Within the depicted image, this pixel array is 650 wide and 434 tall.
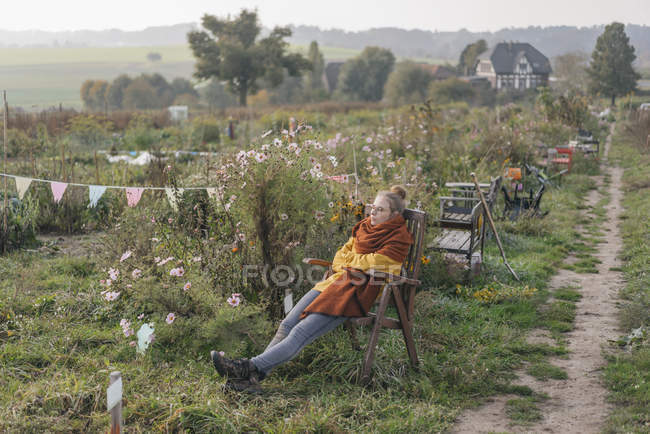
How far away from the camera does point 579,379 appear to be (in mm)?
4172

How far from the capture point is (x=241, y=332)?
4145 millimetres

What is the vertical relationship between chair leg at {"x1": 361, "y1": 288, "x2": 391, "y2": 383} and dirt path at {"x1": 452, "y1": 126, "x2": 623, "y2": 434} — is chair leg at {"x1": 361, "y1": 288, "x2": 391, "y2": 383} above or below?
above

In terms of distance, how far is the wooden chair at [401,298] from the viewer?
12.7 ft

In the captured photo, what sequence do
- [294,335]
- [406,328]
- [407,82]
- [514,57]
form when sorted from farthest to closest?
[407,82], [514,57], [406,328], [294,335]

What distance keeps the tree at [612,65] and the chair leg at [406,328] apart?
31425 mm

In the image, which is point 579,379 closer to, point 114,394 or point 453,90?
point 114,394

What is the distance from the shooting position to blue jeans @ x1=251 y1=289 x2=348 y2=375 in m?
3.65

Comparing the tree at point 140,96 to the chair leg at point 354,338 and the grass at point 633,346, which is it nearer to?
the grass at point 633,346

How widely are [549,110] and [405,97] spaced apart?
94.2 ft

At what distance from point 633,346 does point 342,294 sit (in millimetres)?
2351

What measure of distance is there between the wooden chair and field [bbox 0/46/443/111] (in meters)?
80.2

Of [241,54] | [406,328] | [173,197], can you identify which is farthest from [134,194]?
[241,54]

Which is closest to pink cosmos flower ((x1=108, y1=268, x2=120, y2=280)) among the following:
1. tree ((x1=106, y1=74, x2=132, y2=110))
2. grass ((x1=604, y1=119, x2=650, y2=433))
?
grass ((x1=604, y1=119, x2=650, y2=433))

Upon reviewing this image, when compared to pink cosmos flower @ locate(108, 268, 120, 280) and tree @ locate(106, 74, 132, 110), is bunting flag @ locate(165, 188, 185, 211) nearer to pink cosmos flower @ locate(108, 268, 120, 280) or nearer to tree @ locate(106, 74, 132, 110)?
pink cosmos flower @ locate(108, 268, 120, 280)
